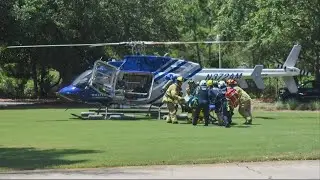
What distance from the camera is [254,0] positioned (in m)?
37.6

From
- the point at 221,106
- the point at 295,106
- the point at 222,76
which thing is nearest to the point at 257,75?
the point at 222,76

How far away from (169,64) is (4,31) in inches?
553

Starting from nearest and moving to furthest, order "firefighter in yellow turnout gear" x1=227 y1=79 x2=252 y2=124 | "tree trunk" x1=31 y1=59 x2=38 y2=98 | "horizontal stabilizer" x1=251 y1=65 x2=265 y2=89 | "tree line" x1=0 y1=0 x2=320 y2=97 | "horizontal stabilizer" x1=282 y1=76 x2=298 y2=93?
"firefighter in yellow turnout gear" x1=227 y1=79 x2=252 y2=124
"horizontal stabilizer" x1=251 y1=65 x2=265 y2=89
"horizontal stabilizer" x1=282 y1=76 x2=298 y2=93
"tree line" x1=0 y1=0 x2=320 y2=97
"tree trunk" x1=31 y1=59 x2=38 y2=98

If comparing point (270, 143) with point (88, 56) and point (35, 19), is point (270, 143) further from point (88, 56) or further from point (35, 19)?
point (88, 56)

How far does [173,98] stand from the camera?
77.9 ft

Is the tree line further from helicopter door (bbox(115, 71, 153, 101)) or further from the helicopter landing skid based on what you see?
the helicopter landing skid

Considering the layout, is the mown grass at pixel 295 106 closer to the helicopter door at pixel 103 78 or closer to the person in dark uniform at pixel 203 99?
the helicopter door at pixel 103 78

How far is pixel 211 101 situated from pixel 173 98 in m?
2.04

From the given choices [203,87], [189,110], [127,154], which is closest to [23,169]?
[127,154]

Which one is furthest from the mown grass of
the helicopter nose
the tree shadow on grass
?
the tree shadow on grass

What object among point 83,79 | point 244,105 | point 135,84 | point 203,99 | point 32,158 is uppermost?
point 83,79

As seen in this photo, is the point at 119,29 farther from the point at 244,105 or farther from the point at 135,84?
the point at 244,105

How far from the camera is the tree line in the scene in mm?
35250

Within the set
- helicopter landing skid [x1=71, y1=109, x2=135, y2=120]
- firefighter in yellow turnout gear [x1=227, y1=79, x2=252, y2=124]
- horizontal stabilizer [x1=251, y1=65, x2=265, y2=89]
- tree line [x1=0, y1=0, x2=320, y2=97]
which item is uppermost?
tree line [x1=0, y1=0, x2=320, y2=97]
